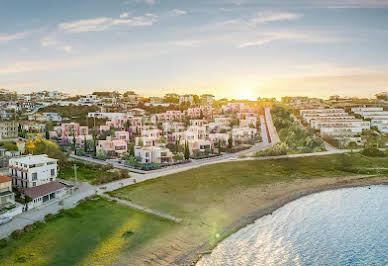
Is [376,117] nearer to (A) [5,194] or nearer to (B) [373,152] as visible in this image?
(B) [373,152]

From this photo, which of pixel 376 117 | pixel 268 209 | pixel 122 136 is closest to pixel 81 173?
pixel 122 136

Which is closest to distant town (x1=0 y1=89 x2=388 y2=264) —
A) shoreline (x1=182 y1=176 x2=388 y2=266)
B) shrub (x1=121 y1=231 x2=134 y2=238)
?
shrub (x1=121 y1=231 x2=134 y2=238)

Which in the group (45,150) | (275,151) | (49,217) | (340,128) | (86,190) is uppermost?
(340,128)

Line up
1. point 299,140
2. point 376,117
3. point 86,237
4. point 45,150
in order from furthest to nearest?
point 376,117, point 299,140, point 45,150, point 86,237

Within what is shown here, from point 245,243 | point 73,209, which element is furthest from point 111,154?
point 245,243

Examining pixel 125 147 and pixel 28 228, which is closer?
pixel 28 228

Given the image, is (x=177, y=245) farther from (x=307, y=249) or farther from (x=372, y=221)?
(x=372, y=221)

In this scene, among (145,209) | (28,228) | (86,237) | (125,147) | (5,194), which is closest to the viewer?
(86,237)
